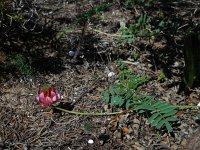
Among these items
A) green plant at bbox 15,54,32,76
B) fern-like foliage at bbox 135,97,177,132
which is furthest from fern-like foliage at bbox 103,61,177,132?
green plant at bbox 15,54,32,76

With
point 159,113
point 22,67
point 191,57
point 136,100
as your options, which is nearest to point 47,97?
point 22,67

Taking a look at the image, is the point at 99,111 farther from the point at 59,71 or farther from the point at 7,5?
the point at 7,5

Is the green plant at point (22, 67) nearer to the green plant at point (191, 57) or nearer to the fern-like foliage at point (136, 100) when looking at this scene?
the fern-like foliage at point (136, 100)

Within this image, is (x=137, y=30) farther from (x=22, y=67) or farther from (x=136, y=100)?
(x=22, y=67)

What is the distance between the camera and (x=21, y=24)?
3205mm

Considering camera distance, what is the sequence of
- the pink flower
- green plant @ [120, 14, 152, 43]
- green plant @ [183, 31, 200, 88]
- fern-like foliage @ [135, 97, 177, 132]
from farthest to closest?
green plant @ [120, 14, 152, 43] → green plant @ [183, 31, 200, 88] → the pink flower → fern-like foliage @ [135, 97, 177, 132]

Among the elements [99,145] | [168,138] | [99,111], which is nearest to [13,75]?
[99,111]

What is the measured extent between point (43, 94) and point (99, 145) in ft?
1.42

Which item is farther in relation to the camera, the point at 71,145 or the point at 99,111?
the point at 99,111

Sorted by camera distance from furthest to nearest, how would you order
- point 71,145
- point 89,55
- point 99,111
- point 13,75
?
point 89,55
point 13,75
point 99,111
point 71,145

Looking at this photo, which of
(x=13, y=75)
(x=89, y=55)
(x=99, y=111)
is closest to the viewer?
(x=99, y=111)

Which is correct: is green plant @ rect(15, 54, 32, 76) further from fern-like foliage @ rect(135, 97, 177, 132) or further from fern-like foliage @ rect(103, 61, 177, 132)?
fern-like foliage @ rect(135, 97, 177, 132)

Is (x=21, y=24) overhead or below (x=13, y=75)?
Answer: overhead

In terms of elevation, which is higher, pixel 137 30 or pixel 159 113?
pixel 137 30
